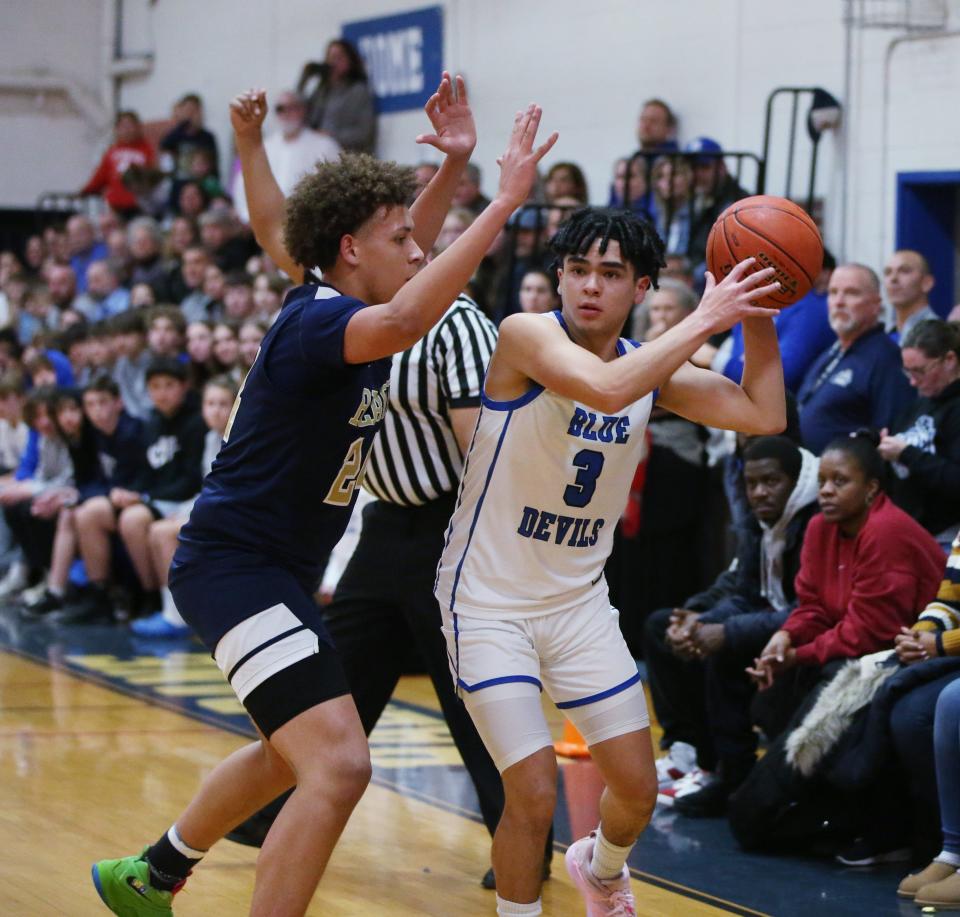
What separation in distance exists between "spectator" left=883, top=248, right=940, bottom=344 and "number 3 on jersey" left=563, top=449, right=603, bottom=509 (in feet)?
13.1

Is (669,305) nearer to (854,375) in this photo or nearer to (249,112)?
(854,375)

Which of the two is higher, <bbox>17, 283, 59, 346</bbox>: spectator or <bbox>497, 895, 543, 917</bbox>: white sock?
<bbox>17, 283, 59, 346</bbox>: spectator

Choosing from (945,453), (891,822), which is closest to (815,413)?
(945,453)

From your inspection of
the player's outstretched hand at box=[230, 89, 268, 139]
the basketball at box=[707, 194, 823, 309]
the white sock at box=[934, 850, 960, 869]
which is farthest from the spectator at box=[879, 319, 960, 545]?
the player's outstretched hand at box=[230, 89, 268, 139]

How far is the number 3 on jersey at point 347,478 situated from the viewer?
12.9 ft

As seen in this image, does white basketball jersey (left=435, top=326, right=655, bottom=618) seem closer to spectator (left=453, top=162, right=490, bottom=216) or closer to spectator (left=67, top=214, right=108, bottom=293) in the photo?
spectator (left=453, top=162, right=490, bottom=216)

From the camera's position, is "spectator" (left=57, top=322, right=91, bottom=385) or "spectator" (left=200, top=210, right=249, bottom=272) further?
"spectator" (left=200, top=210, right=249, bottom=272)

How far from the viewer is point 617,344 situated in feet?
14.0

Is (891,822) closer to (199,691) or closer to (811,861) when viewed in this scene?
(811,861)

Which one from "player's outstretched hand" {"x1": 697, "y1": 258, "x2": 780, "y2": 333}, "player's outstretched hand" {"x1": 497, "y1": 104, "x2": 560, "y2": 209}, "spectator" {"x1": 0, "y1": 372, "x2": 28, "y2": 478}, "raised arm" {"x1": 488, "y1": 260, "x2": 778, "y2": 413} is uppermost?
"player's outstretched hand" {"x1": 497, "y1": 104, "x2": 560, "y2": 209}

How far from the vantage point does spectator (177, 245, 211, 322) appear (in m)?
12.6

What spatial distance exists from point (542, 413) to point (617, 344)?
31 cm

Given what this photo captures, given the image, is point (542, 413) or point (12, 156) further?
point (12, 156)

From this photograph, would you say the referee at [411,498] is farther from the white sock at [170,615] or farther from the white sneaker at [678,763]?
the white sock at [170,615]
